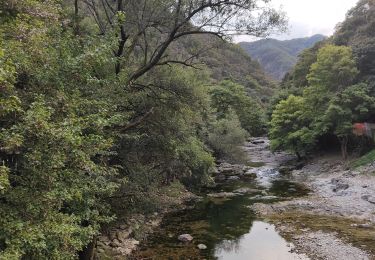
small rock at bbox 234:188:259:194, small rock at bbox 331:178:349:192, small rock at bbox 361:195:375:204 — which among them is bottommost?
small rock at bbox 234:188:259:194

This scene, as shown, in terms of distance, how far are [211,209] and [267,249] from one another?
812 centimetres

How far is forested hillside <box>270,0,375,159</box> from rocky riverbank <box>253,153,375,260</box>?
263 inches

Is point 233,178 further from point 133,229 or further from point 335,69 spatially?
point 133,229

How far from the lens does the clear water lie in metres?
17.4

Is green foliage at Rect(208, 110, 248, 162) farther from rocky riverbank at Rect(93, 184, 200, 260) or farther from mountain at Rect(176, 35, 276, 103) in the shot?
rocky riverbank at Rect(93, 184, 200, 260)

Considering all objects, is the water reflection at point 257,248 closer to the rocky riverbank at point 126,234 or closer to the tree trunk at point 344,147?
the rocky riverbank at point 126,234

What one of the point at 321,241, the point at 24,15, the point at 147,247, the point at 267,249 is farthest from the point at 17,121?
the point at 321,241

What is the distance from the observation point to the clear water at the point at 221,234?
57.1ft

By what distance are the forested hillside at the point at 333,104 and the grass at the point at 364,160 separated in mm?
2868

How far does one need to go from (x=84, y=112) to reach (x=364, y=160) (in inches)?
1398

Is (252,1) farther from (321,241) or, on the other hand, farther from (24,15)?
(321,241)

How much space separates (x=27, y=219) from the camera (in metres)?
7.37

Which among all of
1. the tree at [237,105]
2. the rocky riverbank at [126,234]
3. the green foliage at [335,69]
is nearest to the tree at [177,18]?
the rocky riverbank at [126,234]

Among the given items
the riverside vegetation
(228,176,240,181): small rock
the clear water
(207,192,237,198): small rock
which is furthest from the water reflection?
(228,176,240,181): small rock
